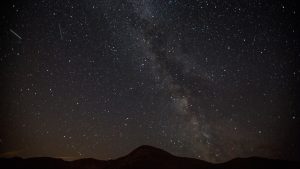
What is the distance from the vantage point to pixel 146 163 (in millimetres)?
61375

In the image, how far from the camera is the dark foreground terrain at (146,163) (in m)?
57.6

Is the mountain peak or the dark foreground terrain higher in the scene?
the mountain peak

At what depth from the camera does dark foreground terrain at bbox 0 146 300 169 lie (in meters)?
57.6

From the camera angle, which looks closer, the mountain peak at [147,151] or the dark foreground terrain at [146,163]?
the dark foreground terrain at [146,163]

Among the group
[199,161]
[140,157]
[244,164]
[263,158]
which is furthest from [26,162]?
[263,158]

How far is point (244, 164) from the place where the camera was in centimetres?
5888

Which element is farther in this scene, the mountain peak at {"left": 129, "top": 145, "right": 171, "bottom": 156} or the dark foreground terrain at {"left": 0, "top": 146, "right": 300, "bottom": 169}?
the mountain peak at {"left": 129, "top": 145, "right": 171, "bottom": 156}

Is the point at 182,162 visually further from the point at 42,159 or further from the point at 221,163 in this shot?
the point at 42,159

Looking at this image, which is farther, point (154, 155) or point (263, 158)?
point (154, 155)

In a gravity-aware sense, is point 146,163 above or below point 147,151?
below

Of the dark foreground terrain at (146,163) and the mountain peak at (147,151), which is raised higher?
the mountain peak at (147,151)

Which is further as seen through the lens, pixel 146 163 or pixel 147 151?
pixel 147 151

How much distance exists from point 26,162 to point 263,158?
42867 mm

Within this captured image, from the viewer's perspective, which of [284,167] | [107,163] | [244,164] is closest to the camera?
[284,167]
